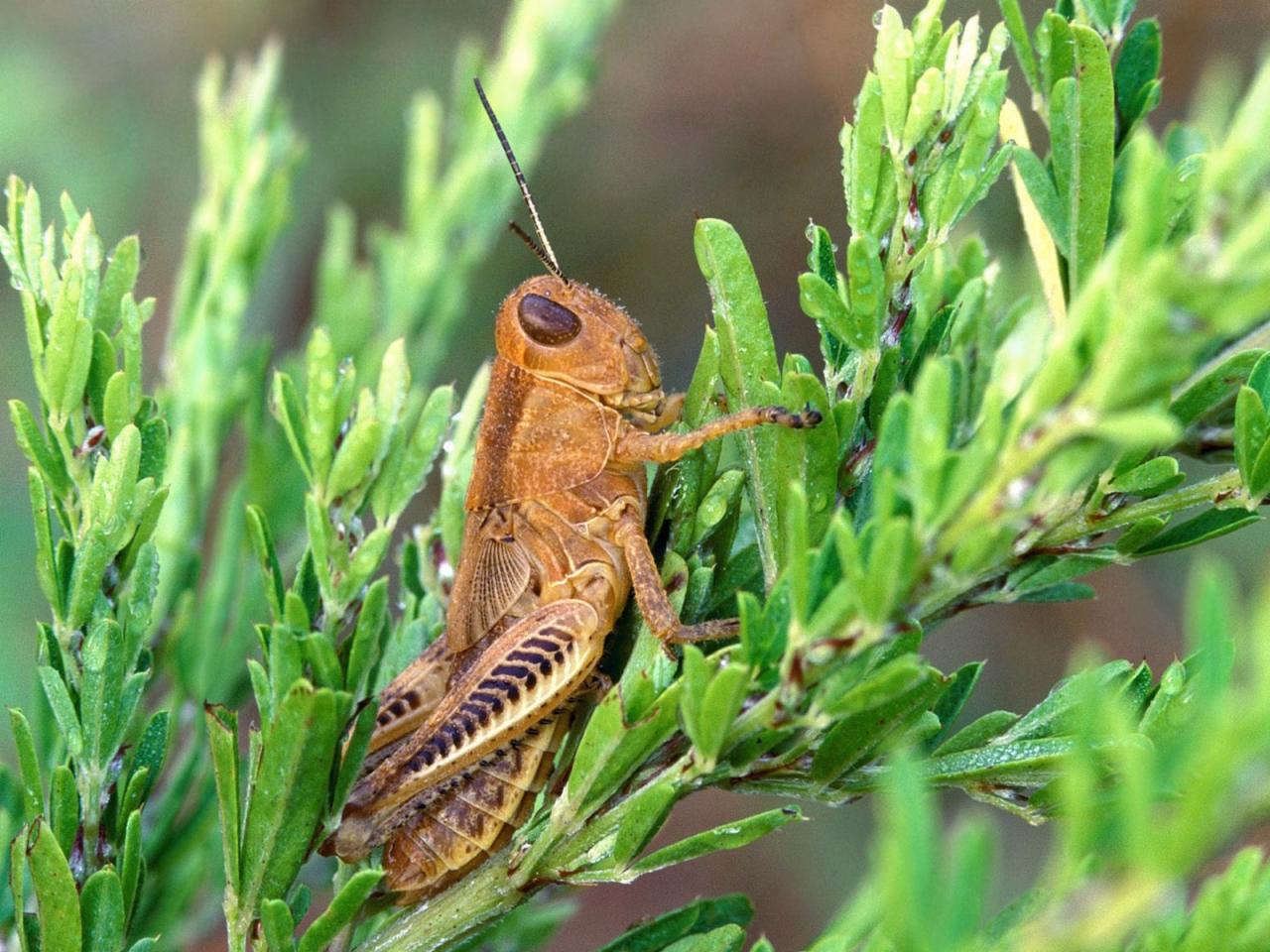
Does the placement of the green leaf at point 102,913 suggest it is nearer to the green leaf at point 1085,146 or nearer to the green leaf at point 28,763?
the green leaf at point 28,763

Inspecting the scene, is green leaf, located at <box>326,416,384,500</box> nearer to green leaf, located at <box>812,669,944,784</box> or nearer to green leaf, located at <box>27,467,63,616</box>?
green leaf, located at <box>27,467,63,616</box>

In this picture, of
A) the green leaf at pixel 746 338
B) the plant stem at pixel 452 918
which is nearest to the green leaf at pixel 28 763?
the plant stem at pixel 452 918

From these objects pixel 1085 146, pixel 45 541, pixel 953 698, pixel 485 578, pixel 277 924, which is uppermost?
pixel 45 541

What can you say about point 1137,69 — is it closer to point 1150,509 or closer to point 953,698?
point 1150,509

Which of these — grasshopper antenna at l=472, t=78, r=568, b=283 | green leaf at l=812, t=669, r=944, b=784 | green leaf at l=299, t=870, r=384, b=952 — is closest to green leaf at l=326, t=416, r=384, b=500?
green leaf at l=299, t=870, r=384, b=952

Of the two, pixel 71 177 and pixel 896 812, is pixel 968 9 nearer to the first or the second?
pixel 71 177

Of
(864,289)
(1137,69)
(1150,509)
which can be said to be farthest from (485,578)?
(1137,69)
